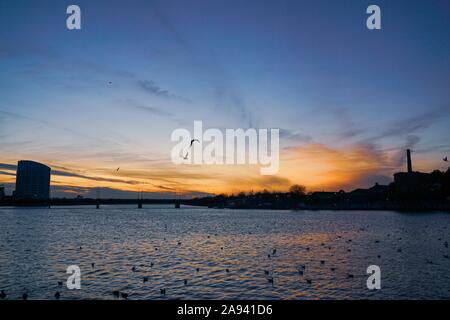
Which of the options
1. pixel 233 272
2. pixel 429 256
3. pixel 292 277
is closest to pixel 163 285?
pixel 233 272

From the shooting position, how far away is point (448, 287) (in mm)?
26656

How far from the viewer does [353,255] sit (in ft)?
141

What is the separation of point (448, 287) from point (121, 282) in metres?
25.7

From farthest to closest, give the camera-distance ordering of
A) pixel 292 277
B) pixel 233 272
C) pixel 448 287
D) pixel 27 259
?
pixel 27 259 < pixel 233 272 < pixel 292 277 < pixel 448 287

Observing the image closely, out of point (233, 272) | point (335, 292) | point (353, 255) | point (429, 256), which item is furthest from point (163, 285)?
point (429, 256)
